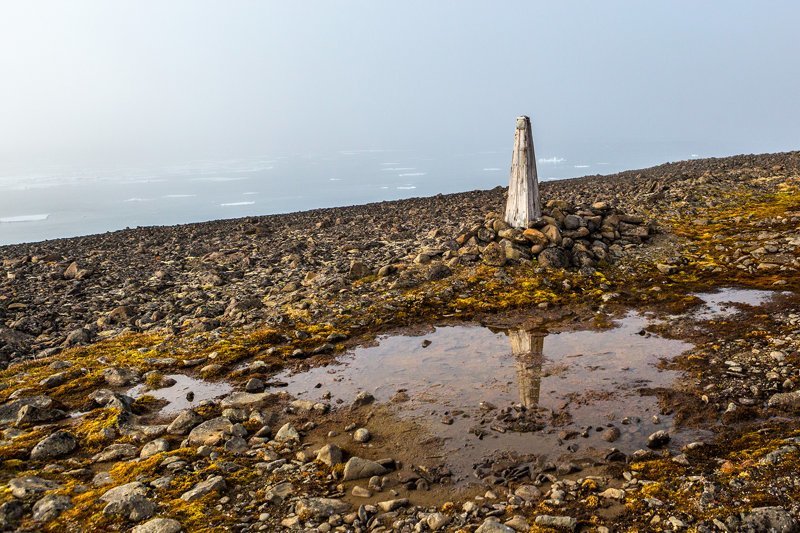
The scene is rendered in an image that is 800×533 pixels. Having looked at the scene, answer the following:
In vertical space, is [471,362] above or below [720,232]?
below

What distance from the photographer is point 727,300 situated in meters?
12.9

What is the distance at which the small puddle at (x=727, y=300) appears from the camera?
1206cm

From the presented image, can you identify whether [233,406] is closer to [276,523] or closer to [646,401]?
[276,523]

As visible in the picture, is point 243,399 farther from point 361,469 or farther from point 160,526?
point 160,526

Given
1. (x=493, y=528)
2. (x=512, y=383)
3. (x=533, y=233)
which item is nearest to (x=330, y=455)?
(x=493, y=528)

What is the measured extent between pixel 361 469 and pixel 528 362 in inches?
183

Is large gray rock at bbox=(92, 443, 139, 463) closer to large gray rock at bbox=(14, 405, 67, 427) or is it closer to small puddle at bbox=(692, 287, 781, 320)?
large gray rock at bbox=(14, 405, 67, 427)

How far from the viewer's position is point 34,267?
21609 mm

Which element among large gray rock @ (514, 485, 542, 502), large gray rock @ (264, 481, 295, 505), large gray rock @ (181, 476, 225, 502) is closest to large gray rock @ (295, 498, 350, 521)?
large gray rock @ (264, 481, 295, 505)

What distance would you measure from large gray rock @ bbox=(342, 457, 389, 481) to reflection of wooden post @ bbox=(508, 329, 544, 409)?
2.81 meters

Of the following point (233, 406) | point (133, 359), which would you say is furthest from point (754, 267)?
point (133, 359)

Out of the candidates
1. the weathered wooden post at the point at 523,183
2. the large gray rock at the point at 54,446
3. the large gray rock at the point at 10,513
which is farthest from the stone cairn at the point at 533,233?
the large gray rock at the point at 10,513

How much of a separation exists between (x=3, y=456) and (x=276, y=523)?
4.55 m

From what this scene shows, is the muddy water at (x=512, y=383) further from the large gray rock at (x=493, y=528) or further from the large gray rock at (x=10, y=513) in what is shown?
the large gray rock at (x=10, y=513)
